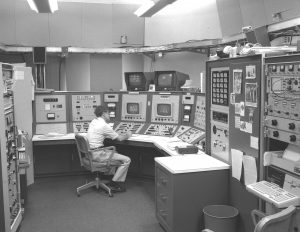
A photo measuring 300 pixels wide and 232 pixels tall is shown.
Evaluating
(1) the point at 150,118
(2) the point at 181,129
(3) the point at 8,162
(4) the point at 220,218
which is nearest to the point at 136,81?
(1) the point at 150,118

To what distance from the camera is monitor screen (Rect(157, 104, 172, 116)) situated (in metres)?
5.14

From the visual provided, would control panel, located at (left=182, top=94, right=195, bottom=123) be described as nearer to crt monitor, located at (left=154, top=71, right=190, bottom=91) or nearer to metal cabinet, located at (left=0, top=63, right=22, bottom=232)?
crt monitor, located at (left=154, top=71, right=190, bottom=91)

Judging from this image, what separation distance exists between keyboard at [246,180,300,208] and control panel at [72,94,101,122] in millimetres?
3431

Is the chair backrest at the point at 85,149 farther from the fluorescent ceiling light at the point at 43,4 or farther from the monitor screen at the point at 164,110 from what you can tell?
the fluorescent ceiling light at the point at 43,4

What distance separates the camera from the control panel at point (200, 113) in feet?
15.0

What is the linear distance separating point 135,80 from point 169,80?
595 mm

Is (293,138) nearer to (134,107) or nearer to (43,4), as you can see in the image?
(134,107)

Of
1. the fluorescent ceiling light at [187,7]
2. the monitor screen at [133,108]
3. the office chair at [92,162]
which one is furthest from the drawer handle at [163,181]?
the fluorescent ceiling light at [187,7]

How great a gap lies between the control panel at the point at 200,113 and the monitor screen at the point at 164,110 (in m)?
0.50

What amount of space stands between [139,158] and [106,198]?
103 centimetres

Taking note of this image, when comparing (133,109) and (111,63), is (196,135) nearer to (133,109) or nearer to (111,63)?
(133,109)

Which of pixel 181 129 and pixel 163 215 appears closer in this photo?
pixel 163 215

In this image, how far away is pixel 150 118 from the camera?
5336 millimetres

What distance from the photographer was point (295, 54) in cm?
234
